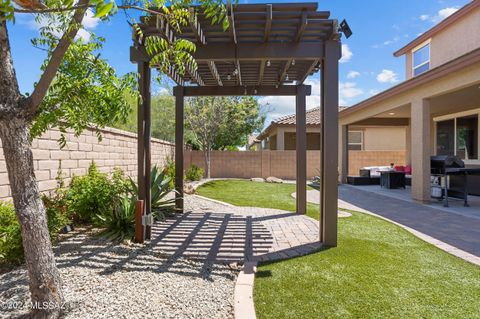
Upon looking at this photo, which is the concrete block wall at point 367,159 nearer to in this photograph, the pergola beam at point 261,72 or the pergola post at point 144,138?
the pergola beam at point 261,72

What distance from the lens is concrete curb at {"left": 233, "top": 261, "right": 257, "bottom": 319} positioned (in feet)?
8.59

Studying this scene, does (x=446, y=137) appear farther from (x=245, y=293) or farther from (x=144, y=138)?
(x=245, y=293)

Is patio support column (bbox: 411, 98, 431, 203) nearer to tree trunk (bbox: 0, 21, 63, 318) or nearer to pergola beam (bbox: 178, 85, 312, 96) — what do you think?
pergola beam (bbox: 178, 85, 312, 96)

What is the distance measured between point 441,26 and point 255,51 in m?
12.1

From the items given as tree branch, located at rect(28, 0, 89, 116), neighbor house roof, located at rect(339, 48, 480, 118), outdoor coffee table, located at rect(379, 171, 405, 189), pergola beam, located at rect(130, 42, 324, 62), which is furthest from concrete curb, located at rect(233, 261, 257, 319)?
outdoor coffee table, located at rect(379, 171, 405, 189)

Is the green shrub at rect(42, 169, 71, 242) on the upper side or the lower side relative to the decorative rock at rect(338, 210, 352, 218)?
upper

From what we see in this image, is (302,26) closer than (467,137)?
Yes

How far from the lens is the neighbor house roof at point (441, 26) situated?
36.4 ft

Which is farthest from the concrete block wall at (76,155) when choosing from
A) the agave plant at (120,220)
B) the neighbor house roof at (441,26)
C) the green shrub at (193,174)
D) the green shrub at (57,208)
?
the neighbor house roof at (441,26)

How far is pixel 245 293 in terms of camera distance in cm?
302

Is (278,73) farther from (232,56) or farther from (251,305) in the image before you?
(251,305)

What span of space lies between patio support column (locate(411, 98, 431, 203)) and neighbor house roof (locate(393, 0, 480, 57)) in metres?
5.31

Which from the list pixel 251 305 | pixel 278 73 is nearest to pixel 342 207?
pixel 278 73

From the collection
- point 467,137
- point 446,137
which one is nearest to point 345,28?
point 467,137
